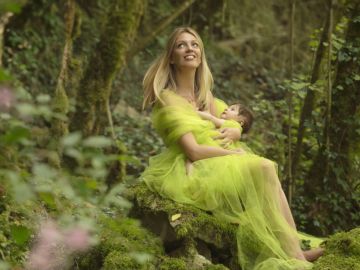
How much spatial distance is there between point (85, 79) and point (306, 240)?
12.1 feet

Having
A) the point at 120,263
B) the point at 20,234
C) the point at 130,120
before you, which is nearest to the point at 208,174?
the point at 120,263

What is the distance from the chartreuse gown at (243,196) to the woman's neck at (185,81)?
18.7 inches

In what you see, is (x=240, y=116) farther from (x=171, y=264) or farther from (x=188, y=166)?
(x=171, y=264)

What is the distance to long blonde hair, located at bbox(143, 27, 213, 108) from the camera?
186 inches

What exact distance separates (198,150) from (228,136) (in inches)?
13.0

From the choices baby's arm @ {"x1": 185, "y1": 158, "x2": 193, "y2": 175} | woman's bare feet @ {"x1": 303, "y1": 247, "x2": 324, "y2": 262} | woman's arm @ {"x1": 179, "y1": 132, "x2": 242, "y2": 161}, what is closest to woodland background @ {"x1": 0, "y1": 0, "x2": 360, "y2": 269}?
woman's bare feet @ {"x1": 303, "y1": 247, "x2": 324, "y2": 262}

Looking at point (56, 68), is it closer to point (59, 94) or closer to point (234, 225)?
point (59, 94)

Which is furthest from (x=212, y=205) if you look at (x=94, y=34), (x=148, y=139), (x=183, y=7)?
(x=94, y=34)

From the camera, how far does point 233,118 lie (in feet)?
15.7

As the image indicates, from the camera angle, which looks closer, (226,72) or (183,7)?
(183,7)

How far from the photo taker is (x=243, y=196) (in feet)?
13.2

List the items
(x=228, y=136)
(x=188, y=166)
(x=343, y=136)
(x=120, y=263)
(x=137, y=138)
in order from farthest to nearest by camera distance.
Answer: (x=137, y=138)
(x=343, y=136)
(x=228, y=136)
(x=188, y=166)
(x=120, y=263)

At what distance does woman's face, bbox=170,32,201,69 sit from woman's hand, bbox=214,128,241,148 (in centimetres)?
60

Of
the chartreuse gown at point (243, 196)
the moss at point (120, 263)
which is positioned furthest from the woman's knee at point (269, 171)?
the moss at point (120, 263)
